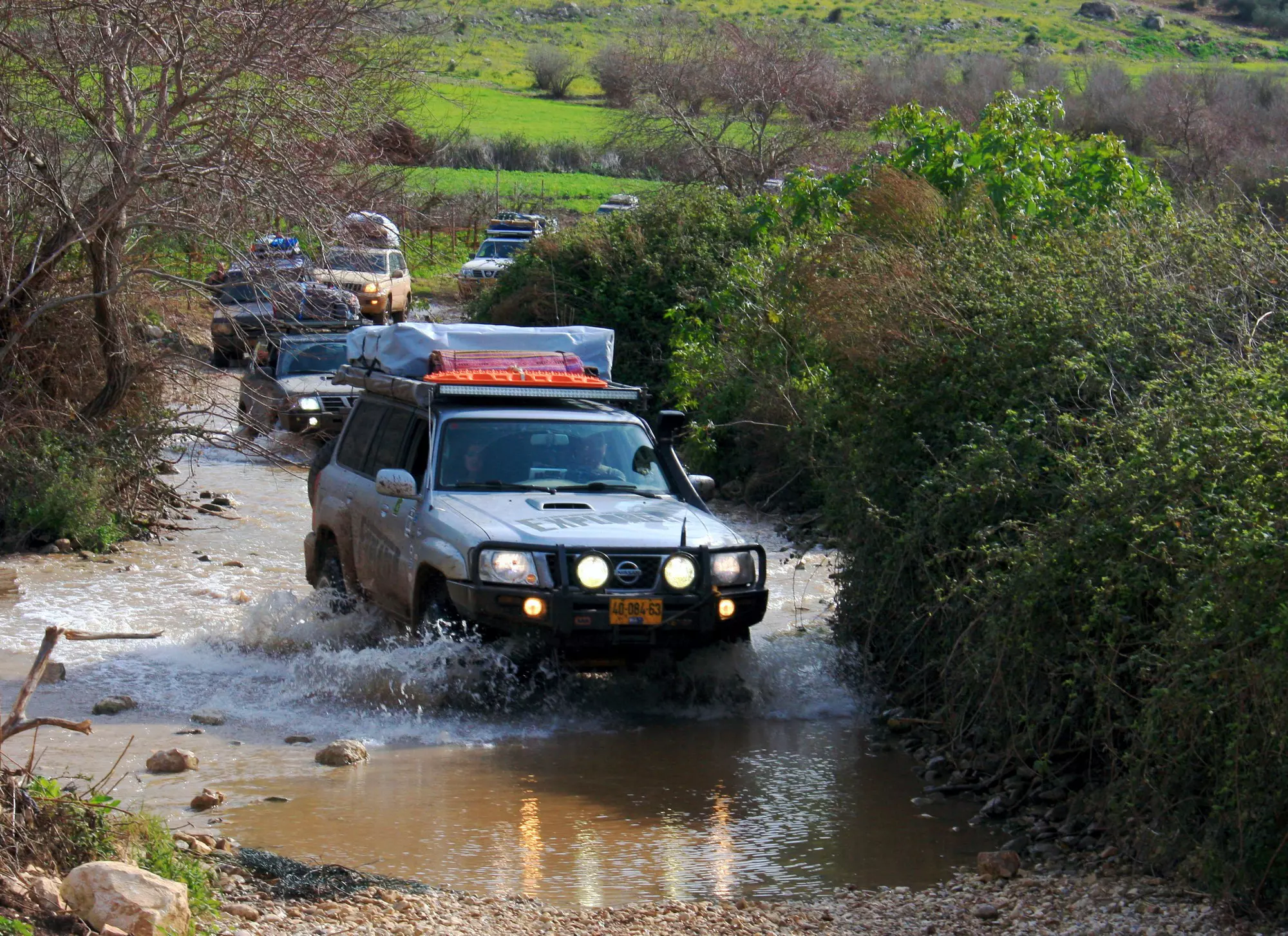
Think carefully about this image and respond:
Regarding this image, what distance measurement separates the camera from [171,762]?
7.19m

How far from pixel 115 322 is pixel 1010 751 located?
941 centimetres

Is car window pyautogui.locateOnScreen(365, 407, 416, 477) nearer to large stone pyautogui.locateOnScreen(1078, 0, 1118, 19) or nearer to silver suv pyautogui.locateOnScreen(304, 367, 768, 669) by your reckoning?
silver suv pyautogui.locateOnScreen(304, 367, 768, 669)

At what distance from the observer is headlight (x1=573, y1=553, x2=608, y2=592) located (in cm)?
778

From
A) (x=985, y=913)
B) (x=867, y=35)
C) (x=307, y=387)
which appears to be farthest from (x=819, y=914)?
(x=867, y=35)

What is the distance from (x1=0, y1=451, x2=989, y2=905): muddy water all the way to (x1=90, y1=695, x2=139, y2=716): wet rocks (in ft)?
0.37

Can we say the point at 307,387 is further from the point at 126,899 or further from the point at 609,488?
the point at 126,899

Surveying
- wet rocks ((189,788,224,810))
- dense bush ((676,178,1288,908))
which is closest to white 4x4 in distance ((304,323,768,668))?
dense bush ((676,178,1288,908))

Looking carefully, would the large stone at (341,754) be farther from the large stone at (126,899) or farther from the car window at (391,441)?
the large stone at (126,899)

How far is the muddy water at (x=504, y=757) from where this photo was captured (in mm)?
6219

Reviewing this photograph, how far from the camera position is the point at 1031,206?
41.1 feet

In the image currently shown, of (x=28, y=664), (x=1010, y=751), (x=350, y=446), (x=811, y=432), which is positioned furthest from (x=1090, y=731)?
(x=28, y=664)

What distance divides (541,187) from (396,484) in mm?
44326

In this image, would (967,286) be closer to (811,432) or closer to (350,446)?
(811,432)

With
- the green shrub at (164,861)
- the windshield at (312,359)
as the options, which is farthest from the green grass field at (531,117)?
the green shrub at (164,861)
